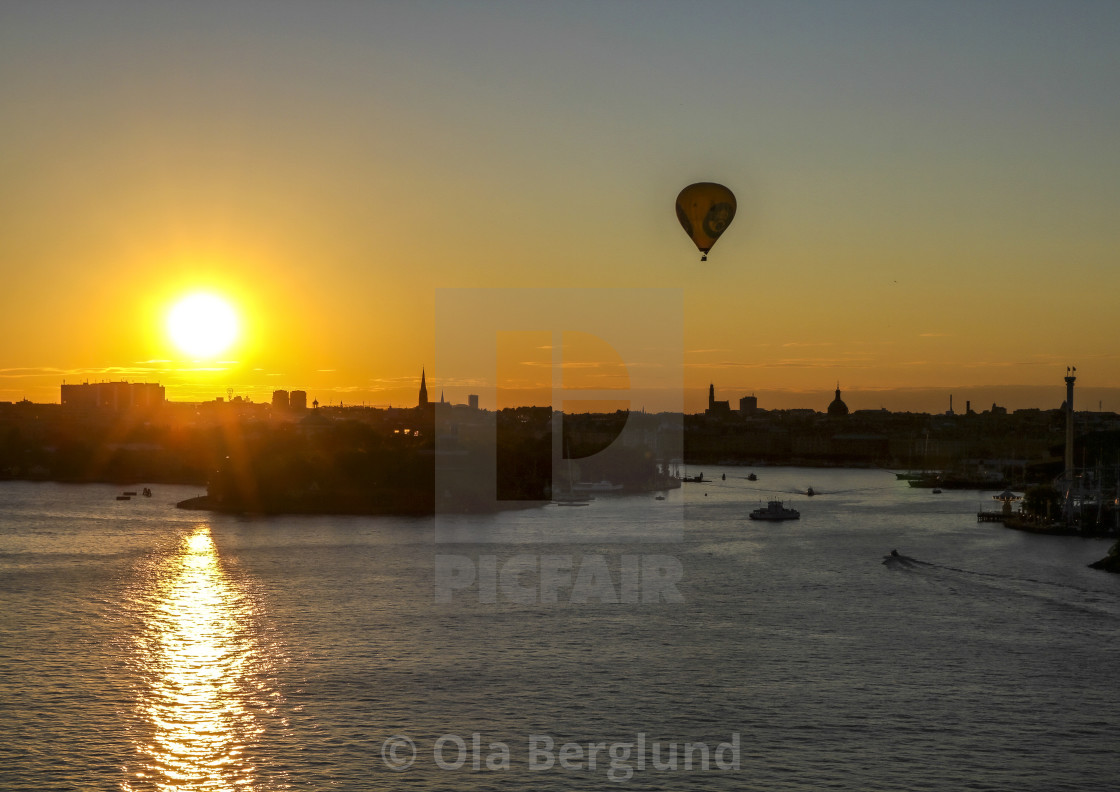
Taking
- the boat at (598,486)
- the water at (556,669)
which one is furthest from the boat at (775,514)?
the boat at (598,486)

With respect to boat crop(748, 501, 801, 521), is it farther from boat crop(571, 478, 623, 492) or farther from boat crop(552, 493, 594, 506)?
boat crop(571, 478, 623, 492)

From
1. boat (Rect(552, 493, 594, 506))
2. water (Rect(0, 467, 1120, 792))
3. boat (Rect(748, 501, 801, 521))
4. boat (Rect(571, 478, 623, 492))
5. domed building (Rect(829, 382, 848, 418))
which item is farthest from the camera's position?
domed building (Rect(829, 382, 848, 418))

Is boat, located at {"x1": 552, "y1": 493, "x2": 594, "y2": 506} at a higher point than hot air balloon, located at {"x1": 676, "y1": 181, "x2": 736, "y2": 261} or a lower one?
lower

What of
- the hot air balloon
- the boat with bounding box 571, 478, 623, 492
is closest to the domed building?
the boat with bounding box 571, 478, 623, 492

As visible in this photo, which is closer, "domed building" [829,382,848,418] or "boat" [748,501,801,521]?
"boat" [748,501,801,521]

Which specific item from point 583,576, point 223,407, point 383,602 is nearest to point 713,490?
point 583,576

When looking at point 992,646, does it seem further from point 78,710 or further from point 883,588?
point 78,710

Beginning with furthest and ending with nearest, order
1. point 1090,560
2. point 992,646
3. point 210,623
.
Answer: point 1090,560, point 210,623, point 992,646
